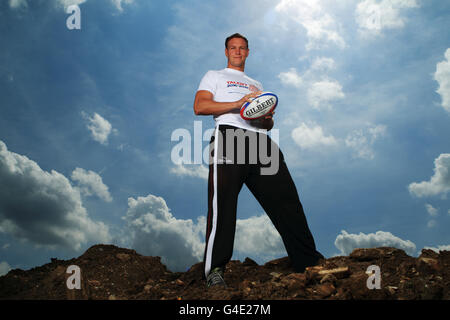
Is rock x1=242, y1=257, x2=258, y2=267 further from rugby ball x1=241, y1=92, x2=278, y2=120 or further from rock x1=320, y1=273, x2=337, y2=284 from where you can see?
rugby ball x1=241, y1=92, x2=278, y2=120

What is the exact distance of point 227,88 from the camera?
500cm

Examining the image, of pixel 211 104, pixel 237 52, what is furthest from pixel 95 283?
pixel 237 52

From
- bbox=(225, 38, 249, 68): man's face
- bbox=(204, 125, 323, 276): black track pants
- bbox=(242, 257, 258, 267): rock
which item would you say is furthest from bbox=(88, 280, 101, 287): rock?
bbox=(225, 38, 249, 68): man's face

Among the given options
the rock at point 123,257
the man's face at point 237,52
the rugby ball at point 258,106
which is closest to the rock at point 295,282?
the rugby ball at point 258,106

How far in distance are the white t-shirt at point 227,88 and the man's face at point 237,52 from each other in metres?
0.25

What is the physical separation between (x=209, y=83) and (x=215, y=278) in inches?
110

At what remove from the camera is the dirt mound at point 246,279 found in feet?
11.9

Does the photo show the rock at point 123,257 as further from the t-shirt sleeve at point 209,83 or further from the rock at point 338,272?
the rock at point 338,272

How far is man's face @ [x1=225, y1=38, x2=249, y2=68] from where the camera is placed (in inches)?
211

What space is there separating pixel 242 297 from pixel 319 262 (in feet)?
5.11

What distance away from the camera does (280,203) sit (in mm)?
4789
